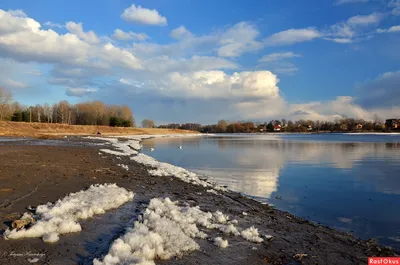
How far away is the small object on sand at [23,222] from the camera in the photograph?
5.73m

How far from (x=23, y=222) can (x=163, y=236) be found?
2.73 m

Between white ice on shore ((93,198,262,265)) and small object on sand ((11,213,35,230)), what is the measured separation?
6.65ft

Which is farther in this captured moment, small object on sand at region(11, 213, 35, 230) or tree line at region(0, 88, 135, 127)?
tree line at region(0, 88, 135, 127)

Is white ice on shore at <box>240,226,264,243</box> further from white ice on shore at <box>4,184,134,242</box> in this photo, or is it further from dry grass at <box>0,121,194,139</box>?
dry grass at <box>0,121,194,139</box>

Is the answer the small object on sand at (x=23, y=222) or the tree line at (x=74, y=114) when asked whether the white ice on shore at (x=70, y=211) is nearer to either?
the small object on sand at (x=23, y=222)

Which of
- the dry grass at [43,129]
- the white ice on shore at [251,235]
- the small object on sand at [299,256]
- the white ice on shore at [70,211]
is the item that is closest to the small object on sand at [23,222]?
the white ice on shore at [70,211]

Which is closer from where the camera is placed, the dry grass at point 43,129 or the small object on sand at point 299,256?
the small object on sand at point 299,256

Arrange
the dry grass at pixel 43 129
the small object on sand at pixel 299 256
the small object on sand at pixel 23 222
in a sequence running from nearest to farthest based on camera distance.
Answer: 1. the small object on sand at pixel 299 256
2. the small object on sand at pixel 23 222
3. the dry grass at pixel 43 129

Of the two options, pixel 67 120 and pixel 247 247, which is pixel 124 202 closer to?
pixel 247 247

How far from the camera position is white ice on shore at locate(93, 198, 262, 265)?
468 centimetres

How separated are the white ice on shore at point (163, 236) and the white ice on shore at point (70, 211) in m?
1.19

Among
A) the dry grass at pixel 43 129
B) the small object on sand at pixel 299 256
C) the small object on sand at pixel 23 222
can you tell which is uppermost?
the dry grass at pixel 43 129

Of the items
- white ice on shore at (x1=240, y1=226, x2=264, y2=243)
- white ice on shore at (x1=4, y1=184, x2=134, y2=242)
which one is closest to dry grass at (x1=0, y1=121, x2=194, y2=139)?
white ice on shore at (x1=4, y1=184, x2=134, y2=242)

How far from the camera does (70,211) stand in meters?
6.95
